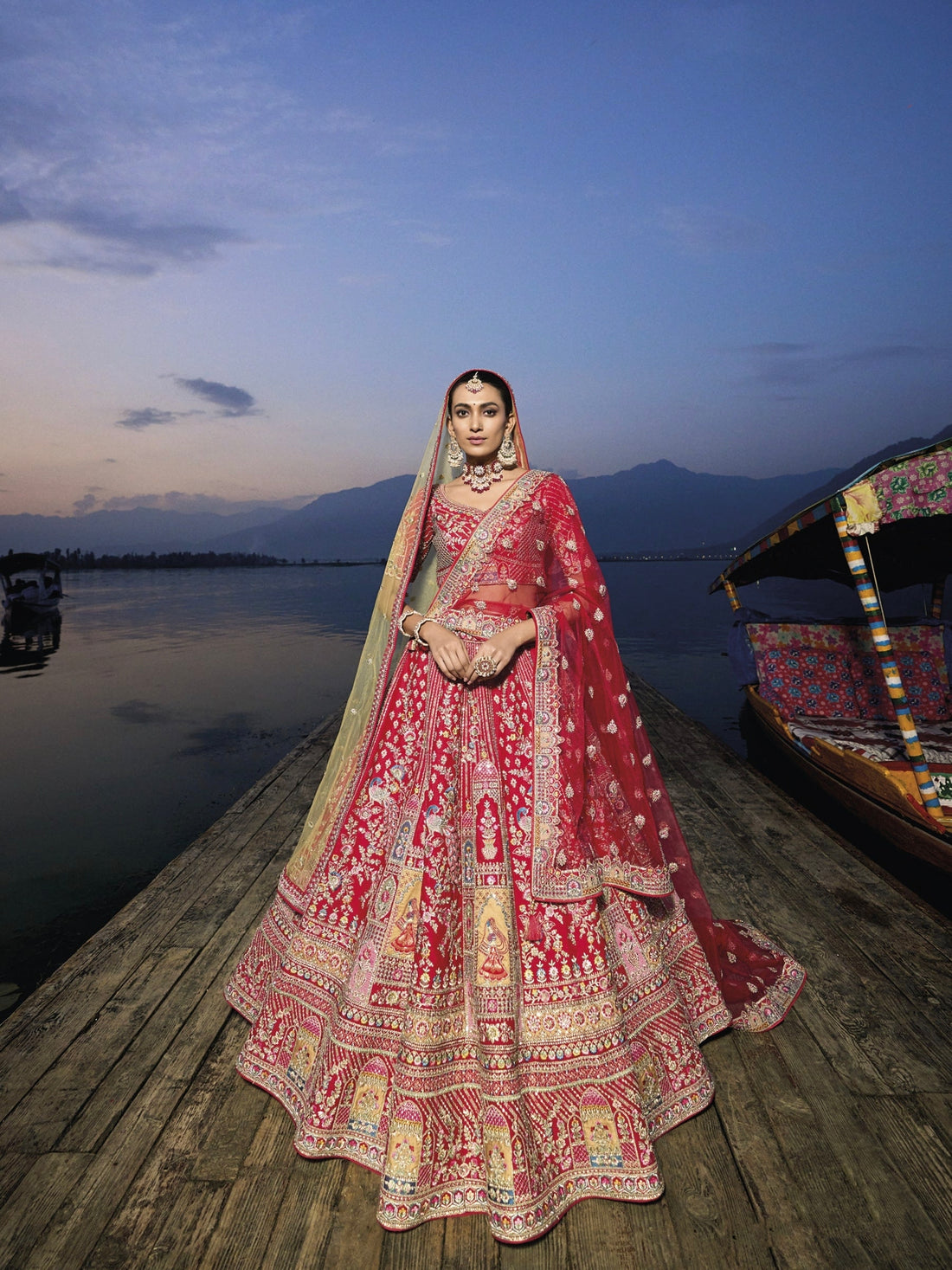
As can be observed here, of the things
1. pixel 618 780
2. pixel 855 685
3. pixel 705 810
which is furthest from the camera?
pixel 855 685

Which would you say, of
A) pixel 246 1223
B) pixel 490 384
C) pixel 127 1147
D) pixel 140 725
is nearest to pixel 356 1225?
pixel 246 1223

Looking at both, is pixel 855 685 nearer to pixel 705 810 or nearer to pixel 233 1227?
pixel 705 810

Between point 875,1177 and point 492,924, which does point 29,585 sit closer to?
point 492,924

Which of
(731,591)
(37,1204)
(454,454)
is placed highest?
(454,454)

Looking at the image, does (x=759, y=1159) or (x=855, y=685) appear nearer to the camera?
(x=759, y=1159)

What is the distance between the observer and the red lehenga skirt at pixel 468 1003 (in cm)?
187

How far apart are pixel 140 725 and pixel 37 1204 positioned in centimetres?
1057

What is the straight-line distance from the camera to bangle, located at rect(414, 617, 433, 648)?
7.50 ft

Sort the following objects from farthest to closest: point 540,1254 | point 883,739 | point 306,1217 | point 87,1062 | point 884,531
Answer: point 883,739 < point 884,531 < point 87,1062 < point 306,1217 < point 540,1254

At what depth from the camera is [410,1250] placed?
177 cm

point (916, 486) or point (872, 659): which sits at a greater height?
point (916, 486)

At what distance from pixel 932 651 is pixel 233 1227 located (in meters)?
7.52

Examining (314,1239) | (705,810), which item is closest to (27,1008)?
(314,1239)

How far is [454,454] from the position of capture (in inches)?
A: 100
